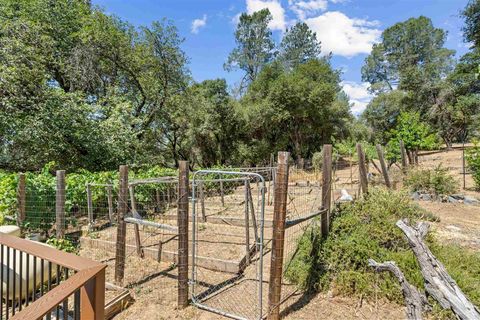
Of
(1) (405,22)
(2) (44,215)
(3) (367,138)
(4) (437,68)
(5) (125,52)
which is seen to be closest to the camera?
(2) (44,215)

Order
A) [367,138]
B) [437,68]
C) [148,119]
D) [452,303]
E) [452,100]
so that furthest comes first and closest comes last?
[437,68], [367,138], [452,100], [148,119], [452,303]

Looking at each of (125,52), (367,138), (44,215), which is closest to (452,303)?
(44,215)

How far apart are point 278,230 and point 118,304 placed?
214 cm

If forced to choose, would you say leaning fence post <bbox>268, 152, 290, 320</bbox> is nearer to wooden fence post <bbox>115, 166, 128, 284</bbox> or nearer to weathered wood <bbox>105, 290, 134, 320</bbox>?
weathered wood <bbox>105, 290, 134, 320</bbox>

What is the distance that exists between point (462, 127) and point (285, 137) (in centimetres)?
1472

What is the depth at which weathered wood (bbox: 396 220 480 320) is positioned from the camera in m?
1.98

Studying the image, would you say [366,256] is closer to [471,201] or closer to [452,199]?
[452,199]

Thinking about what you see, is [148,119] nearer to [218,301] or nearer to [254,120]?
[254,120]

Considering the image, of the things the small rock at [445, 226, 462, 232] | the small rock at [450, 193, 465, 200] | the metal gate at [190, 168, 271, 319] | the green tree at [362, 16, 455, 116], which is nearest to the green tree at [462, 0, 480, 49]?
the green tree at [362, 16, 455, 116]

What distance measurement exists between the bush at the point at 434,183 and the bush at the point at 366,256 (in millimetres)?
4774

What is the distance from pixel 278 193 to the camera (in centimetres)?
280

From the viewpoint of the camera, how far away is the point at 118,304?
10.7 ft

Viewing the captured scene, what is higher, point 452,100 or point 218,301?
point 452,100

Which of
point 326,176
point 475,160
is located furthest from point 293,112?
point 326,176
